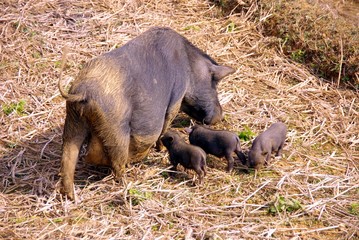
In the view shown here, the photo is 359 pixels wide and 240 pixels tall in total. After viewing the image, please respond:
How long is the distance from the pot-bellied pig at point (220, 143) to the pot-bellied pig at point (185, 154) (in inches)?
8.4

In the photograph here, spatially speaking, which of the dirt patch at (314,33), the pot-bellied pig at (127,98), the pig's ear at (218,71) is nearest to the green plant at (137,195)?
the pot-bellied pig at (127,98)

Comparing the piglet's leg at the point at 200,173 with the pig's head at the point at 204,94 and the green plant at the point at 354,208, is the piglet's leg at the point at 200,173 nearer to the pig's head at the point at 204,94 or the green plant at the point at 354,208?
the pig's head at the point at 204,94

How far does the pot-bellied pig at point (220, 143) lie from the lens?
18.2 feet

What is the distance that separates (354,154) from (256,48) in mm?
2297

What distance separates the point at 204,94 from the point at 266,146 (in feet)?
3.14

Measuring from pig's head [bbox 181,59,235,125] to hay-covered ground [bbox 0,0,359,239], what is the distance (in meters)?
0.25

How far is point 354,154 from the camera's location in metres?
6.21

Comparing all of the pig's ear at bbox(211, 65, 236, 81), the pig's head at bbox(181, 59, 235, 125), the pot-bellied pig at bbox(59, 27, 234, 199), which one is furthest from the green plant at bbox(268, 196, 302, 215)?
the pig's ear at bbox(211, 65, 236, 81)

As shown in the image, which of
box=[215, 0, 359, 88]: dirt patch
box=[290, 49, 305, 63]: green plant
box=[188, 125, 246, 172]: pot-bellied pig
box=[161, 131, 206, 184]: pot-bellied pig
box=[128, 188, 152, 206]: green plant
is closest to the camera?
box=[128, 188, 152, 206]: green plant

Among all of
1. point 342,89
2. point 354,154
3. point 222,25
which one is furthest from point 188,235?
point 222,25

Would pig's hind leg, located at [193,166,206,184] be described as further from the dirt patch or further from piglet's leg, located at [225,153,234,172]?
the dirt patch

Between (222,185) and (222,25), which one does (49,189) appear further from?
(222,25)

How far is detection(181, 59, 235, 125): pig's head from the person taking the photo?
6145 millimetres

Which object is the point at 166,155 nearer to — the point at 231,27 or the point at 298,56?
the point at 298,56
